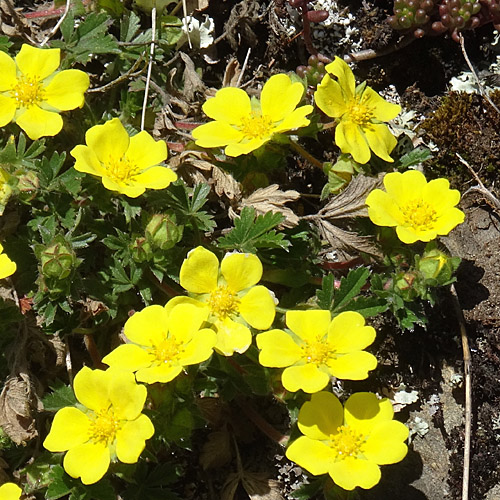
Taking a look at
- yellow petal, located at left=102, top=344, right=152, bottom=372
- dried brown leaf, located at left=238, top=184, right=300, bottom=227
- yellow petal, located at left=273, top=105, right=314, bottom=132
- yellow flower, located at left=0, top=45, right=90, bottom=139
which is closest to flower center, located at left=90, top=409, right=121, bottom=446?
yellow petal, located at left=102, top=344, right=152, bottom=372

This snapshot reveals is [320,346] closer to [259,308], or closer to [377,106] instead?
[259,308]

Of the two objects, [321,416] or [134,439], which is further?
[321,416]

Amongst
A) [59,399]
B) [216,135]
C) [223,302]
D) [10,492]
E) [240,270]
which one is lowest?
[10,492]

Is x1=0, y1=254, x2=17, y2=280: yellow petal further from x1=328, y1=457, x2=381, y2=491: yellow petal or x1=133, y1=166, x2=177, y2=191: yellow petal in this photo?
x1=328, y1=457, x2=381, y2=491: yellow petal

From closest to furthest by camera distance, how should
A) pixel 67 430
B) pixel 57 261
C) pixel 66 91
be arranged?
pixel 67 430
pixel 57 261
pixel 66 91

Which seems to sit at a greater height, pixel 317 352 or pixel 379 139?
pixel 379 139

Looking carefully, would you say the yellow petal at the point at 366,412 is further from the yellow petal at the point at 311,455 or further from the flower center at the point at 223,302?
the flower center at the point at 223,302

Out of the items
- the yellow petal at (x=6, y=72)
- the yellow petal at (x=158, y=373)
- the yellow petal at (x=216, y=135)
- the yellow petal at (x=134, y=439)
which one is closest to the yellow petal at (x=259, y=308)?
the yellow petal at (x=158, y=373)

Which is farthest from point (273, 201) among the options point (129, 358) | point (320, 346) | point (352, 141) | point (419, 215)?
point (129, 358)
